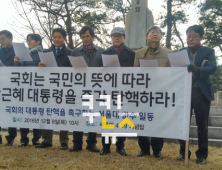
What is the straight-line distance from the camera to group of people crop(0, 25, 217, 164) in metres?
3.93

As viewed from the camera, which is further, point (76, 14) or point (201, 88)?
point (76, 14)

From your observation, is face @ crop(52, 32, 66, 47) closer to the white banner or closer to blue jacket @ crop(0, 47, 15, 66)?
the white banner

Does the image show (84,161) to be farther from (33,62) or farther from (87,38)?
(33,62)

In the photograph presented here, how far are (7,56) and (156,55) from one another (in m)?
2.45

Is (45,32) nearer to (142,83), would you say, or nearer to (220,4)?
(220,4)

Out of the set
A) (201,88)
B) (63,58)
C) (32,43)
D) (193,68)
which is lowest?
(201,88)

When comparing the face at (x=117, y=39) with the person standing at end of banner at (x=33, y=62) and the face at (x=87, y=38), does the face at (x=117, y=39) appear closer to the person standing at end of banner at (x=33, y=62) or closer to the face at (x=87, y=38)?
the face at (x=87, y=38)

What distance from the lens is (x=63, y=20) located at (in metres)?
16.9

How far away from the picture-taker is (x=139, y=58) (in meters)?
4.18


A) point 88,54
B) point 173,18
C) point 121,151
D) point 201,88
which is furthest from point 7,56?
point 173,18

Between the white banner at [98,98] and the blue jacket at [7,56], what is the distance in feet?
1.23

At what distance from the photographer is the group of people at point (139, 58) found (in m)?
3.93

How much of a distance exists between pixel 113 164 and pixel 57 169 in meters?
0.68

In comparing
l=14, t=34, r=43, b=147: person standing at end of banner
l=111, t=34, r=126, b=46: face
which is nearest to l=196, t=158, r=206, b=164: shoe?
l=111, t=34, r=126, b=46: face
